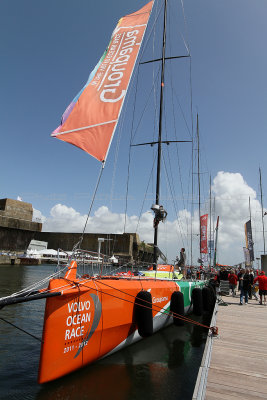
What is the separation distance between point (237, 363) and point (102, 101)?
4.59m

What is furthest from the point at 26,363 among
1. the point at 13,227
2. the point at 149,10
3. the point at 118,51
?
the point at 13,227

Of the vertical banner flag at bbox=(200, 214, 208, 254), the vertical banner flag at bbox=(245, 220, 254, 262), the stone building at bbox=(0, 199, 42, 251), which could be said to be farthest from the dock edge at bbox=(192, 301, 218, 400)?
the stone building at bbox=(0, 199, 42, 251)

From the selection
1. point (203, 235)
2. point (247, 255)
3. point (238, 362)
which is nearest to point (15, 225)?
point (203, 235)

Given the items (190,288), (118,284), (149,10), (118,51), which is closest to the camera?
(118,284)

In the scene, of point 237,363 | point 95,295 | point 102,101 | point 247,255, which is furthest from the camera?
point 247,255

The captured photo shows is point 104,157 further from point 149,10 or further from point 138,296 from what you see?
point 149,10

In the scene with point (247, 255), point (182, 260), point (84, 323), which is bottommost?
point (84, 323)

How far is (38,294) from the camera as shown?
3518mm

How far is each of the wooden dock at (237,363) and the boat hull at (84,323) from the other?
60.8 inches

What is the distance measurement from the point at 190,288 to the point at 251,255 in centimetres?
1647

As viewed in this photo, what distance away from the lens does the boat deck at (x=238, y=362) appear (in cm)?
310

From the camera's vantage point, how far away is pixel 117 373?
4422mm

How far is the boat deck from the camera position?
3.10 meters

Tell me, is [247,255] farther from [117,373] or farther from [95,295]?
[95,295]
